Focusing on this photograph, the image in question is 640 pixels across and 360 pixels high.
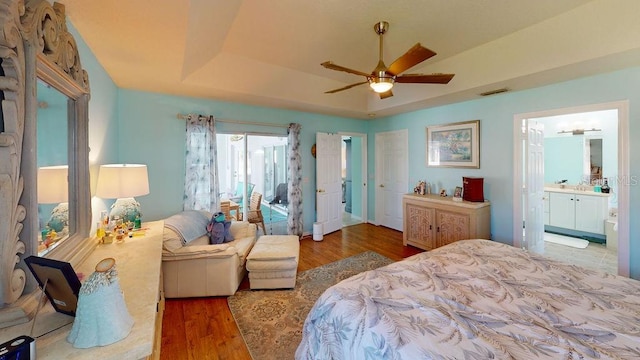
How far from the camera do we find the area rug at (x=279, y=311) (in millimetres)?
2033

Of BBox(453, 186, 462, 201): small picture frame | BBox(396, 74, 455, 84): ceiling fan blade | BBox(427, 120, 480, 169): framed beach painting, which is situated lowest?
BBox(453, 186, 462, 201): small picture frame

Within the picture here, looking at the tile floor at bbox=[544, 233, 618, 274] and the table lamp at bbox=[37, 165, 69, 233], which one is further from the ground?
the table lamp at bbox=[37, 165, 69, 233]

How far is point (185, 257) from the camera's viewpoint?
263 cm

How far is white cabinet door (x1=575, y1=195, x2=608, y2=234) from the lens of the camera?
425 cm

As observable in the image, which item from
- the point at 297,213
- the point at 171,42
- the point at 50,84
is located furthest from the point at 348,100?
the point at 50,84

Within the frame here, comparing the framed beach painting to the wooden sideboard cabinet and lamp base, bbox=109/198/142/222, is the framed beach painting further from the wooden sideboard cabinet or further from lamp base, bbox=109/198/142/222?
lamp base, bbox=109/198/142/222

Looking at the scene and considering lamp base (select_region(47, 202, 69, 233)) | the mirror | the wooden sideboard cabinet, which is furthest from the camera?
the mirror

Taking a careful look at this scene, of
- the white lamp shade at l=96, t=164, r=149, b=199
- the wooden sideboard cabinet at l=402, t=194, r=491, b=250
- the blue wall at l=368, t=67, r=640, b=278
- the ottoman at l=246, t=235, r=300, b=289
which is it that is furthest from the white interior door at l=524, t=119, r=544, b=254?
the white lamp shade at l=96, t=164, r=149, b=199

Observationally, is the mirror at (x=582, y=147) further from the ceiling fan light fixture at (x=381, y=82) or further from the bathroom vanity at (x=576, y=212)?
the ceiling fan light fixture at (x=381, y=82)

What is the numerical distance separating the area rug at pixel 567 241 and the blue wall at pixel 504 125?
171 cm

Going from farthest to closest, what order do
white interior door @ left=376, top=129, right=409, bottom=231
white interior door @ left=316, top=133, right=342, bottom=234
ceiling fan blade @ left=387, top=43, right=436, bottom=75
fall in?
white interior door @ left=376, top=129, right=409, bottom=231, white interior door @ left=316, top=133, right=342, bottom=234, ceiling fan blade @ left=387, top=43, right=436, bottom=75

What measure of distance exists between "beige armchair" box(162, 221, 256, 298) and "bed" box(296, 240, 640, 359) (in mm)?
1429

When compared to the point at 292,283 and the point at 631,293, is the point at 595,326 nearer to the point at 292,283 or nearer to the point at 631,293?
the point at 631,293

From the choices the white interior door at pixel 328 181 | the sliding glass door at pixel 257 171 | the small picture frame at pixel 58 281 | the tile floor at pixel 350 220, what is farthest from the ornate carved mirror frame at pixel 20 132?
the tile floor at pixel 350 220
